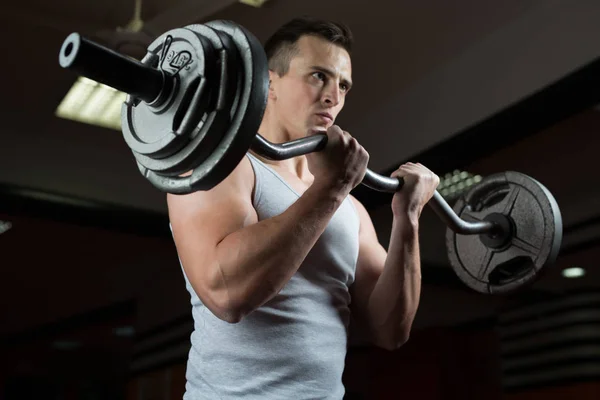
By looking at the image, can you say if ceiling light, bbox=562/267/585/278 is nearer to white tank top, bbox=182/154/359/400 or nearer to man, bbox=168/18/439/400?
man, bbox=168/18/439/400

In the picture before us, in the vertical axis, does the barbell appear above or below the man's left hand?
below

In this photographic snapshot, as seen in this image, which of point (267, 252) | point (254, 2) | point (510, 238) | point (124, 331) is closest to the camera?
point (267, 252)

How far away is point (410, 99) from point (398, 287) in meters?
2.62

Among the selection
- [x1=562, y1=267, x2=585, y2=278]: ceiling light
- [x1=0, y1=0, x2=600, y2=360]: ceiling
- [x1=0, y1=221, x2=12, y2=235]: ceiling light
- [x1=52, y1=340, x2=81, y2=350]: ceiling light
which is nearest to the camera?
[x1=0, y1=0, x2=600, y2=360]: ceiling

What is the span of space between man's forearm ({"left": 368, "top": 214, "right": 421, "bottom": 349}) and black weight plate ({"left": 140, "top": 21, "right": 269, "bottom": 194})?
56cm

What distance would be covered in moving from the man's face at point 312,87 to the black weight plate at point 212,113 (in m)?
0.48

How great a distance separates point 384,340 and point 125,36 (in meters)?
1.71

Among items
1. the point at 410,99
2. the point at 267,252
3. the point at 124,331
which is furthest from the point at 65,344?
the point at 267,252

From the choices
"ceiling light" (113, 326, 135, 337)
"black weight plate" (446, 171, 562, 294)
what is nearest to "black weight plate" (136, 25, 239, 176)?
"black weight plate" (446, 171, 562, 294)

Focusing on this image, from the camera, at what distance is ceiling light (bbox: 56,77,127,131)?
388 centimetres

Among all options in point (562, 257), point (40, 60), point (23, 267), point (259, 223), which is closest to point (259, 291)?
point (259, 223)

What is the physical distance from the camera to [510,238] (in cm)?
175

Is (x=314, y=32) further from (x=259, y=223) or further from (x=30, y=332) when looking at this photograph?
(x=30, y=332)

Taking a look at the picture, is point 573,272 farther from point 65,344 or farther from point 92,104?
point 65,344
